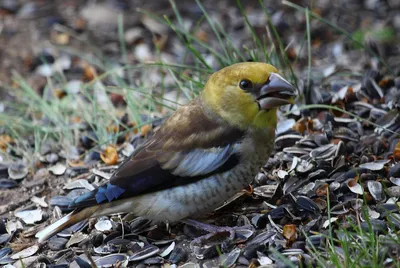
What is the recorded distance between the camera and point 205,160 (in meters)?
3.92

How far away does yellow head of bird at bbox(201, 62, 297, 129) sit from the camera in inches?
152

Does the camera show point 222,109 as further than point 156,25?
No

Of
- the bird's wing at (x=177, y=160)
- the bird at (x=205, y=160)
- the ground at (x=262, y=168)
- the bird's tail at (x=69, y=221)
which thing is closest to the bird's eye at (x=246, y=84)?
the bird at (x=205, y=160)

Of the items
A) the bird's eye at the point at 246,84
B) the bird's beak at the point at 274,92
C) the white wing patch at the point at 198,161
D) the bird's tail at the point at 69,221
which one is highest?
the bird's eye at the point at 246,84

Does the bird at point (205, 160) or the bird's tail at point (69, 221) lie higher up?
the bird at point (205, 160)

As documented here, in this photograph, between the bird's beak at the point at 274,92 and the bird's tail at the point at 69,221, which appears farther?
the bird's tail at the point at 69,221

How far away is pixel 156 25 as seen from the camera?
8062 mm

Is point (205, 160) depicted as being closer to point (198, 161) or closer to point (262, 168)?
point (198, 161)

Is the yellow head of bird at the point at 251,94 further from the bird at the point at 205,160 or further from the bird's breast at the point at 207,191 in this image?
the bird's breast at the point at 207,191

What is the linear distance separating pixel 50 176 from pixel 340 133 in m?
2.02

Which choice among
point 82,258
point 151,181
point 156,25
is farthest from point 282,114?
point 156,25

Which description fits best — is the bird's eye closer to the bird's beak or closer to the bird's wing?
the bird's beak

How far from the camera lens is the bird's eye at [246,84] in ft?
12.8

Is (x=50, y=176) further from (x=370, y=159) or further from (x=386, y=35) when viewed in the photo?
(x=386, y=35)
